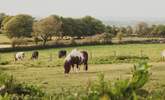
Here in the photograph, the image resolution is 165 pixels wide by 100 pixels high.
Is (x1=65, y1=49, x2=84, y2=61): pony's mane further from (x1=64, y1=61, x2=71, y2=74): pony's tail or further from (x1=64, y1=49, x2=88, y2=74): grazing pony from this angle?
(x1=64, y1=61, x2=71, y2=74): pony's tail

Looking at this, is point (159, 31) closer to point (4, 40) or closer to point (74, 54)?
point (4, 40)

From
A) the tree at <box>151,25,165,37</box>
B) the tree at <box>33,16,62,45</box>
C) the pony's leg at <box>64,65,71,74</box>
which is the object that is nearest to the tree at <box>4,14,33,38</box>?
the tree at <box>33,16,62,45</box>

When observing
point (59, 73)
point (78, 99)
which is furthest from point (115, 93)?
point (59, 73)

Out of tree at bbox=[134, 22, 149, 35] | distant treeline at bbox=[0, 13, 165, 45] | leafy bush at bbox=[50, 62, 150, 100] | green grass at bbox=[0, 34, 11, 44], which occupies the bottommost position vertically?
tree at bbox=[134, 22, 149, 35]

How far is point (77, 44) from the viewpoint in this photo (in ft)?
246

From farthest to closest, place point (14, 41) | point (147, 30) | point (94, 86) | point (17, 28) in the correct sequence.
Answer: point (147, 30), point (17, 28), point (14, 41), point (94, 86)

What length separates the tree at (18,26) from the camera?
286ft

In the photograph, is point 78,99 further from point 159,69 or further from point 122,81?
point 159,69

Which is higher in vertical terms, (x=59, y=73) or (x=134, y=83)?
(x=134, y=83)

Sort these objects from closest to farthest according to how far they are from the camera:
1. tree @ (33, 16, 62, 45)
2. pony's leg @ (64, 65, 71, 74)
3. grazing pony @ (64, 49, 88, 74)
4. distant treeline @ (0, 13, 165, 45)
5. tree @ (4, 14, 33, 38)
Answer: pony's leg @ (64, 65, 71, 74) → grazing pony @ (64, 49, 88, 74) → tree @ (33, 16, 62, 45) → distant treeline @ (0, 13, 165, 45) → tree @ (4, 14, 33, 38)

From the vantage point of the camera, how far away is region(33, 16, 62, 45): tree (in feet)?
280

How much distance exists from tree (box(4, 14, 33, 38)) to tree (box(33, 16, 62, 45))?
6.38 ft

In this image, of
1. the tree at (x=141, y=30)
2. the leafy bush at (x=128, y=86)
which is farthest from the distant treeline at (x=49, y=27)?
the leafy bush at (x=128, y=86)

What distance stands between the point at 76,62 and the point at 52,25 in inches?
2433
